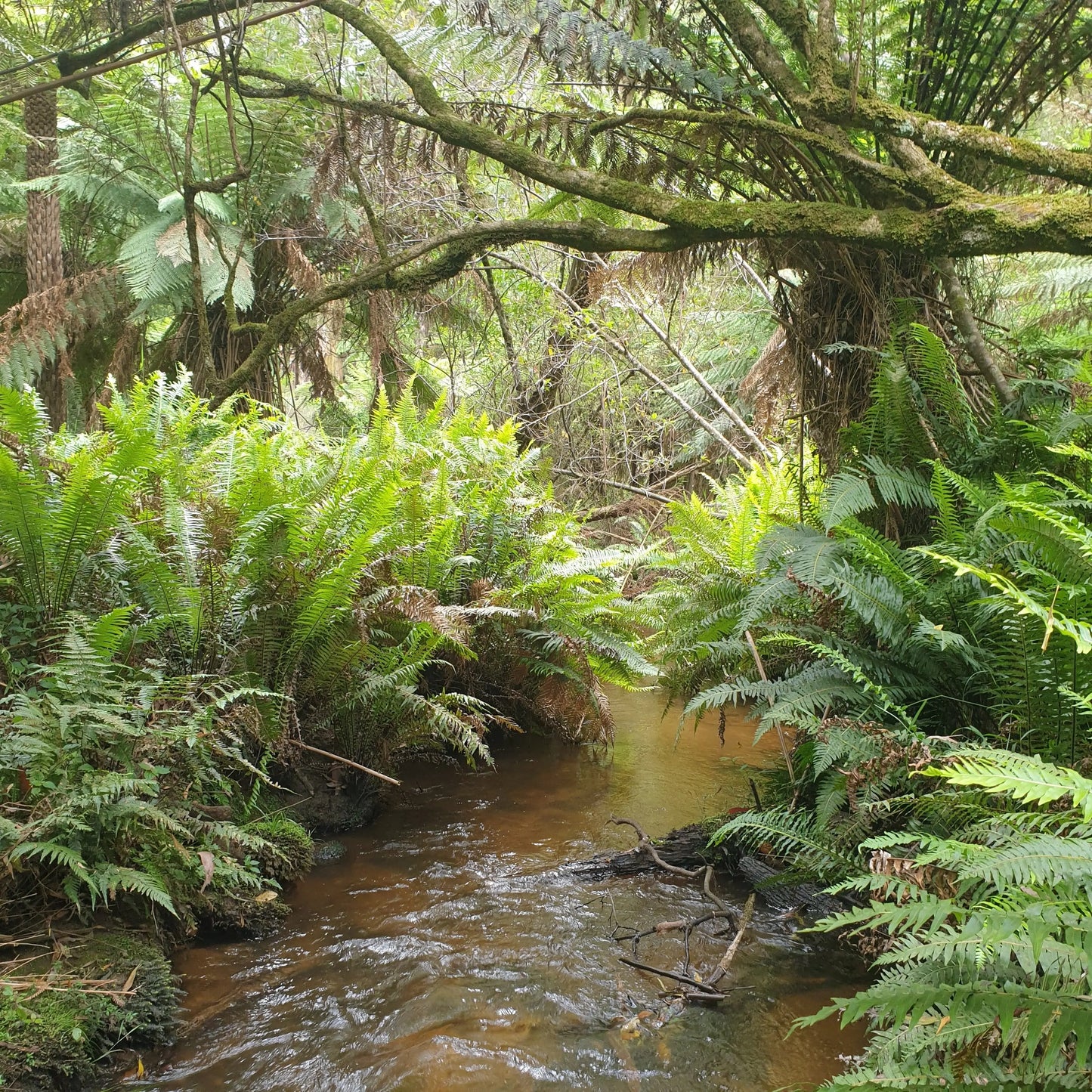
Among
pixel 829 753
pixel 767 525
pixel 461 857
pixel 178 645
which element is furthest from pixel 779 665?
pixel 178 645

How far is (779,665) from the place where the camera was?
3.42 meters

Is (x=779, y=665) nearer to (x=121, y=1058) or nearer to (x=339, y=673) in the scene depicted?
(x=339, y=673)

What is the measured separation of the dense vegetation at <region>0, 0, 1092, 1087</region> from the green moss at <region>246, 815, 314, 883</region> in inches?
0.7

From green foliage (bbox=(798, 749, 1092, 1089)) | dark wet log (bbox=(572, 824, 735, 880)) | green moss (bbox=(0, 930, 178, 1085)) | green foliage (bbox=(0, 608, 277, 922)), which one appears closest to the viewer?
green foliage (bbox=(798, 749, 1092, 1089))

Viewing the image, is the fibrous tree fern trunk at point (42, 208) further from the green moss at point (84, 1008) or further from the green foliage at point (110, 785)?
the green moss at point (84, 1008)

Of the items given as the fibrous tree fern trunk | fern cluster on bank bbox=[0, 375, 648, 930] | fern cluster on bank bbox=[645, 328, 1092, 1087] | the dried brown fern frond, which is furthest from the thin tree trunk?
the fibrous tree fern trunk

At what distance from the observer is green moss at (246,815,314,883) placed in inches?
100

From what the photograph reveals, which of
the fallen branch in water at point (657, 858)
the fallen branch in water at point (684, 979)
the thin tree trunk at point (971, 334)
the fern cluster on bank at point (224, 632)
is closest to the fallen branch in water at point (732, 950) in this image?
the fallen branch in water at point (684, 979)

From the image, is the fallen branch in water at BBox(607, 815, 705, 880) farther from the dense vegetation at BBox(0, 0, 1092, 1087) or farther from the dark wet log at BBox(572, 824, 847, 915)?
the dense vegetation at BBox(0, 0, 1092, 1087)

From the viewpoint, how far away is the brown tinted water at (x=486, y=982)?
174 centimetres

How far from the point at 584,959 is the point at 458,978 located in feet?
1.12

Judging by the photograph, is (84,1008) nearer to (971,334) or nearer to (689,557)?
(689,557)

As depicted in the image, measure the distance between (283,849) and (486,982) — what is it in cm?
92

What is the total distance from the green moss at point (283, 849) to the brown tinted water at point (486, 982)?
3.5 inches
